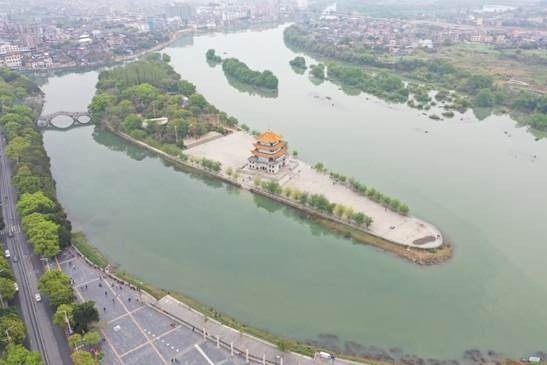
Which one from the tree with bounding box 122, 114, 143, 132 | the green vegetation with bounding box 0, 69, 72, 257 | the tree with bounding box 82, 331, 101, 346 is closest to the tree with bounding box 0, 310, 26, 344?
the tree with bounding box 82, 331, 101, 346

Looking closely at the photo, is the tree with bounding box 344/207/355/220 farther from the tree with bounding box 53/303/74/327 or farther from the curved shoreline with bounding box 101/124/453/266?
the tree with bounding box 53/303/74/327

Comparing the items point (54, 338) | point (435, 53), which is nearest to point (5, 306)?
point (54, 338)

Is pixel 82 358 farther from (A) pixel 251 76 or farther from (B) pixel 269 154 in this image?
(A) pixel 251 76

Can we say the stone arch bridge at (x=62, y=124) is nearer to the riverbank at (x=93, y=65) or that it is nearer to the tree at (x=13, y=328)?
the riverbank at (x=93, y=65)

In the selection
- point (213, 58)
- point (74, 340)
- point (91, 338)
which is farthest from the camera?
point (213, 58)

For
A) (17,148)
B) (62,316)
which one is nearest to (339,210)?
(62,316)

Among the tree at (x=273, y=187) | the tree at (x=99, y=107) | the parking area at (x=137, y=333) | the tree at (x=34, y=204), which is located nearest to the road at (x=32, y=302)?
the tree at (x=34, y=204)
